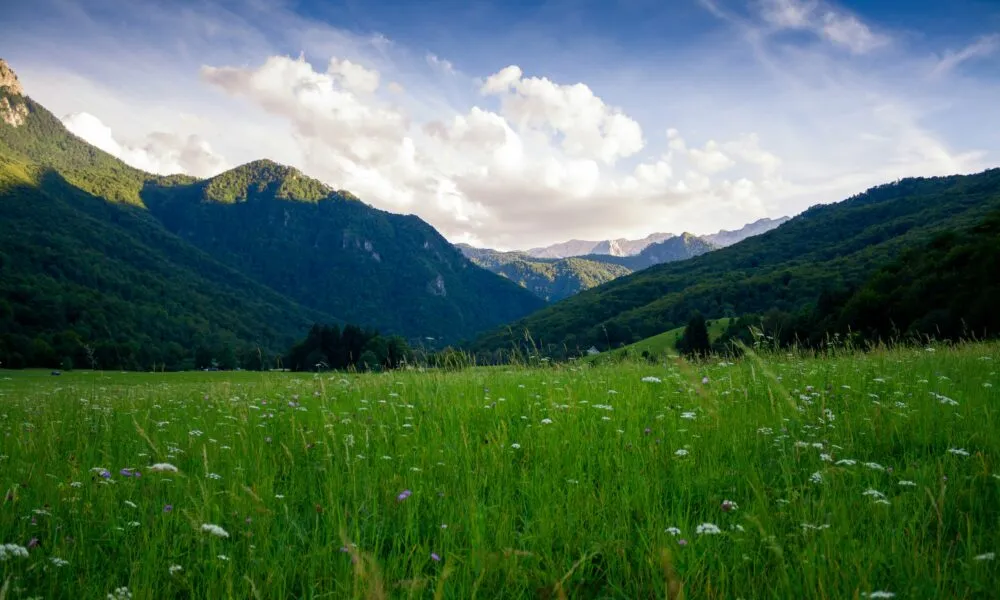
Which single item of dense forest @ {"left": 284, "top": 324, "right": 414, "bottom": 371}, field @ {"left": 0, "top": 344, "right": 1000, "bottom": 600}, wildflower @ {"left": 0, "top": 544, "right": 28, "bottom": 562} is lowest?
dense forest @ {"left": 284, "top": 324, "right": 414, "bottom": 371}

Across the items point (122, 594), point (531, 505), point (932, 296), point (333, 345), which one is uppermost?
point (932, 296)

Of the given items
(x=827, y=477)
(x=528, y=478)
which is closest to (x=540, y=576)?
(x=528, y=478)

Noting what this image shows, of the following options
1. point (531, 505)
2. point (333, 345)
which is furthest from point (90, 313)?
point (531, 505)

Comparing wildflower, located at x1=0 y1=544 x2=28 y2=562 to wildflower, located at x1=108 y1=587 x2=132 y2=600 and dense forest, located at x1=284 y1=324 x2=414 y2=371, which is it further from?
dense forest, located at x1=284 y1=324 x2=414 y2=371

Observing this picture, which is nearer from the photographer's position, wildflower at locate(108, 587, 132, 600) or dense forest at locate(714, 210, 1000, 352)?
wildflower at locate(108, 587, 132, 600)

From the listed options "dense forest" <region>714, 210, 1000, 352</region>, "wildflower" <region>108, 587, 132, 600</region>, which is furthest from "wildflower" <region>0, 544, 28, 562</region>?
"dense forest" <region>714, 210, 1000, 352</region>

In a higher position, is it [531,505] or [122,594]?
[122,594]

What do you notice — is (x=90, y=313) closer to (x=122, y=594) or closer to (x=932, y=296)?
(x=122, y=594)

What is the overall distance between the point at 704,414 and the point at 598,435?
133 centimetres

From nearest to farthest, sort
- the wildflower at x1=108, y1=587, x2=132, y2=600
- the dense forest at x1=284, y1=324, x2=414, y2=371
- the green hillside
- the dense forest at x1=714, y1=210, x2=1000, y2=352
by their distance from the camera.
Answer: the wildflower at x1=108, y1=587, x2=132, y2=600
the dense forest at x1=714, y1=210, x2=1000, y2=352
the green hillside
the dense forest at x1=284, y1=324, x2=414, y2=371

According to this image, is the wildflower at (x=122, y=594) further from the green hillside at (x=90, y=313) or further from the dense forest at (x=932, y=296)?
the green hillside at (x=90, y=313)

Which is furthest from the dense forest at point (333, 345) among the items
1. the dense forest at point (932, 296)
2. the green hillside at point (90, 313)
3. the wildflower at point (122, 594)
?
the wildflower at point (122, 594)

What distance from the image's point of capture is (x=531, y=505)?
147 inches

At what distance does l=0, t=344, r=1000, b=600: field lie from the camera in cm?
270
